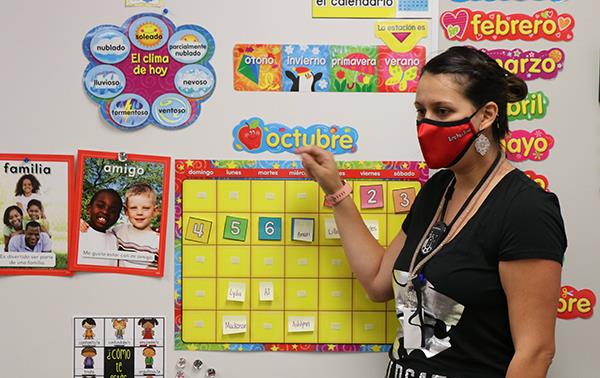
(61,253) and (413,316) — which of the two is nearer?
(413,316)

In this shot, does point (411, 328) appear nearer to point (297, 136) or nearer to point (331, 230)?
point (331, 230)

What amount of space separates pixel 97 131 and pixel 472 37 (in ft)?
2.98

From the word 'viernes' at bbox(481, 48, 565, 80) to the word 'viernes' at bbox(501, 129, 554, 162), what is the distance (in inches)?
5.1

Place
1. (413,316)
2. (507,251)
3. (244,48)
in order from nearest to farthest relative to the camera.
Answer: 1. (507,251)
2. (413,316)
3. (244,48)

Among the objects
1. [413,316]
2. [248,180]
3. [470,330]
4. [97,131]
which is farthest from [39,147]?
[470,330]

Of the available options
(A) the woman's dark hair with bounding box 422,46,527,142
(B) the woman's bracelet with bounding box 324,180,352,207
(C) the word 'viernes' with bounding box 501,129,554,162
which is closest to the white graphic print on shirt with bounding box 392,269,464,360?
(B) the woman's bracelet with bounding box 324,180,352,207

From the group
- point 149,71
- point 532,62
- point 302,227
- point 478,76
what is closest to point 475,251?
point 478,76

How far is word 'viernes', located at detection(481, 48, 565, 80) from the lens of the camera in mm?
1347

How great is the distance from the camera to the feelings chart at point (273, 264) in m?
1.37

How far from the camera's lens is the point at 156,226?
137 centimetres

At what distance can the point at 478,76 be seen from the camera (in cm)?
109

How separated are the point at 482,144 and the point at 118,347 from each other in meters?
0.95

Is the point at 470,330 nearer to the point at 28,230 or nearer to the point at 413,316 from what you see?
the point at 413,316

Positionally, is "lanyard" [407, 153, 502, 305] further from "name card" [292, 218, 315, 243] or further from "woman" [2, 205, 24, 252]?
"woman" [2, 205, 24, 252]
